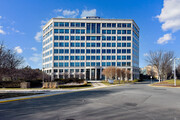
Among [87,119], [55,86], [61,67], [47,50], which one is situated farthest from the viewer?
[47,50]

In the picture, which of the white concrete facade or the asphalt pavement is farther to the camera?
the white concrete facade

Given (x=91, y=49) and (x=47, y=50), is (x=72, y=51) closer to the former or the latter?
(x=91, y=49)

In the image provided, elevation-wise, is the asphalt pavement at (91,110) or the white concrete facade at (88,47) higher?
the white concrete facade at (88,47)

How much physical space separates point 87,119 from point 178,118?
4.60 meters

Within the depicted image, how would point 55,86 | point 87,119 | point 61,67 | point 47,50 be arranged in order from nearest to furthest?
point 87,119, point 55,86, point 61,67, point 47,50

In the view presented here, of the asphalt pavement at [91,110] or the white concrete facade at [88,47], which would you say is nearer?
the asphalt pavement at [91,110]

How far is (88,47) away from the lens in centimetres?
7438

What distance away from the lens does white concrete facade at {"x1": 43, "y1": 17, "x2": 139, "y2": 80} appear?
241 ft

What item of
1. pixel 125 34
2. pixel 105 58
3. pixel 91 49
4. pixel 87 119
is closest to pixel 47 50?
pixel 91 49

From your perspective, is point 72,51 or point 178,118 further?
point 72,51

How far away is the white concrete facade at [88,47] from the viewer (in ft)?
241

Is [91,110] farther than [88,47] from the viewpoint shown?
No

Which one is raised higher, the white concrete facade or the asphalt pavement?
the white concrete facade

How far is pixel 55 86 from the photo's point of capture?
88.1ft
